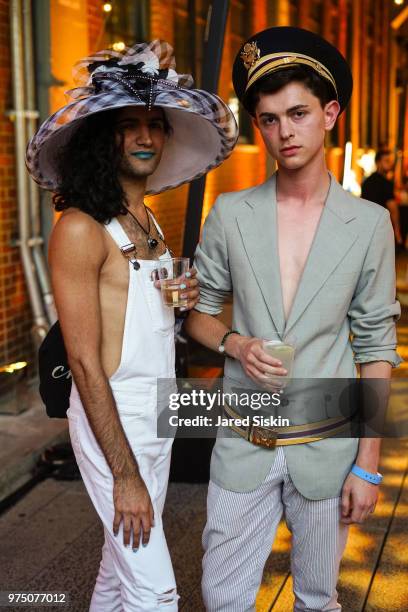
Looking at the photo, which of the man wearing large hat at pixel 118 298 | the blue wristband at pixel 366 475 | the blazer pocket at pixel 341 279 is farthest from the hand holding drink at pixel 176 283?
the blue wristband at pixel 366 475

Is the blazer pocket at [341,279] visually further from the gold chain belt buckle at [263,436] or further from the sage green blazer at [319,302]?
the gold chain belt buckle at [263,436]

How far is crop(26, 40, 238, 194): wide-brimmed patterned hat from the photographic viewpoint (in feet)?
7.90

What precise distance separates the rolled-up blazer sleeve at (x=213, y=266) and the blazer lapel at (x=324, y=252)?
0.91 ft

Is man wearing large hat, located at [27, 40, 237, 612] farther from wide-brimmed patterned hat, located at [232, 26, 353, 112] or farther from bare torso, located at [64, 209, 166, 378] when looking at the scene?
wide-brimmed patterned hat, located at [232, 26, 353, 112]

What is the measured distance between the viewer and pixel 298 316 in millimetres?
2357

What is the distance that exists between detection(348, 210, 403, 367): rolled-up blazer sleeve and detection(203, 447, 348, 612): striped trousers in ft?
1.30

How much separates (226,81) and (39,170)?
755 centimetres

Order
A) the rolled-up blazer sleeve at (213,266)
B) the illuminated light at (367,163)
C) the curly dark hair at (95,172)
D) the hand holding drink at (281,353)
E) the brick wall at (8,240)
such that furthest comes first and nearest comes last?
the illuminated light at (367,163), the brick wall at (8,240), the rolled-up blazer sleeve at (213,266), the curly dark hair at (95,172), the hand holding drink at (281,353)

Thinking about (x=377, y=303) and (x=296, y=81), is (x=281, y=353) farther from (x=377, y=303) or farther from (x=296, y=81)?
(x=296, y=81)

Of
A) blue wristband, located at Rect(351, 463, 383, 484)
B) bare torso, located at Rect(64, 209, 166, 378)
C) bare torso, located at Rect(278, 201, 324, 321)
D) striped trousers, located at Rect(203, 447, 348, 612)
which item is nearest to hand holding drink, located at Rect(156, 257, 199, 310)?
bare torso, located at Rect(64, 209, 166, 378)

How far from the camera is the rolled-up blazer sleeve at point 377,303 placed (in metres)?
2.39

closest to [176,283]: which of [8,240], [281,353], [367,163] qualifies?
[281,353]

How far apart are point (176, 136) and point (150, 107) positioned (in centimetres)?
56

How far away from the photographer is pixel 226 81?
32.3ft
